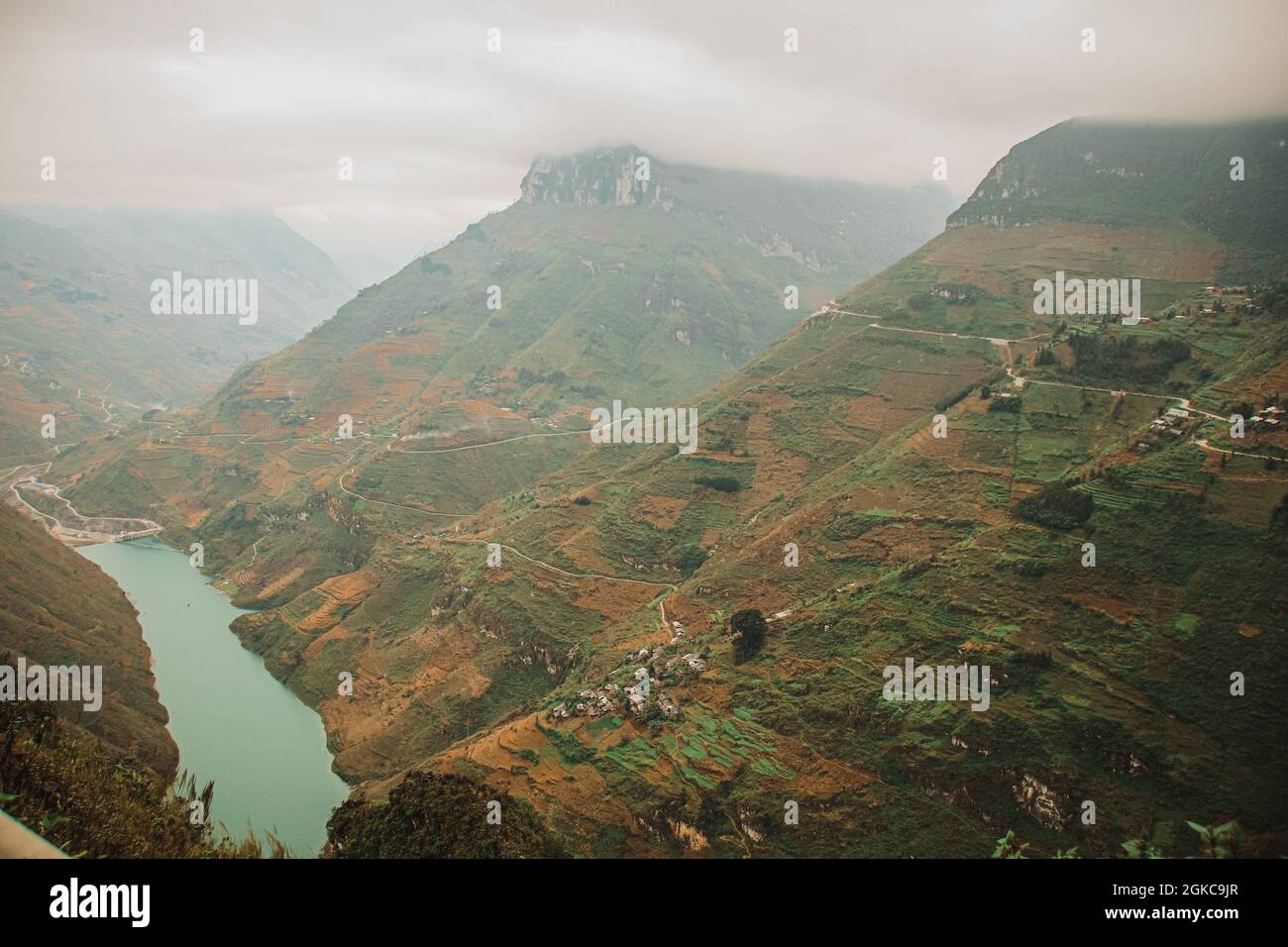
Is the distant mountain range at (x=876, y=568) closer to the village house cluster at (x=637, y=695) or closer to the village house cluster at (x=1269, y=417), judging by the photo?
the village house cluster at (x=637, y=695)

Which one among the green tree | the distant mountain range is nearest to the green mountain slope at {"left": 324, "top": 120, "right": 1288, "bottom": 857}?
the distant mountain range

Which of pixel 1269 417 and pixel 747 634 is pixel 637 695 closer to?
pixel 747 634

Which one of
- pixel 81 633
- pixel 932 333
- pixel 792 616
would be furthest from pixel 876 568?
pixel 81 633

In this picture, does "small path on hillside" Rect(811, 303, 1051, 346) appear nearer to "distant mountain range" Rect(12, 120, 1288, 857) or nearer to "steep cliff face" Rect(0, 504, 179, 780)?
"distant mountain range" Rect(12, 120, 1288, 857)

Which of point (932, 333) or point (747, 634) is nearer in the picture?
point (747, 634)

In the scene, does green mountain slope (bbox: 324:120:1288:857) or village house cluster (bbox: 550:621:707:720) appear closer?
green mountain slope (bbox: 324:120:1288:857)

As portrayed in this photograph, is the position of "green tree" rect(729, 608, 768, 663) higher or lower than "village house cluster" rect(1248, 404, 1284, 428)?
lower

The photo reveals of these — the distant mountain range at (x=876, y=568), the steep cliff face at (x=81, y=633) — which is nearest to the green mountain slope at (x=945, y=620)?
the distant mountain range at (x=876, y=568)
